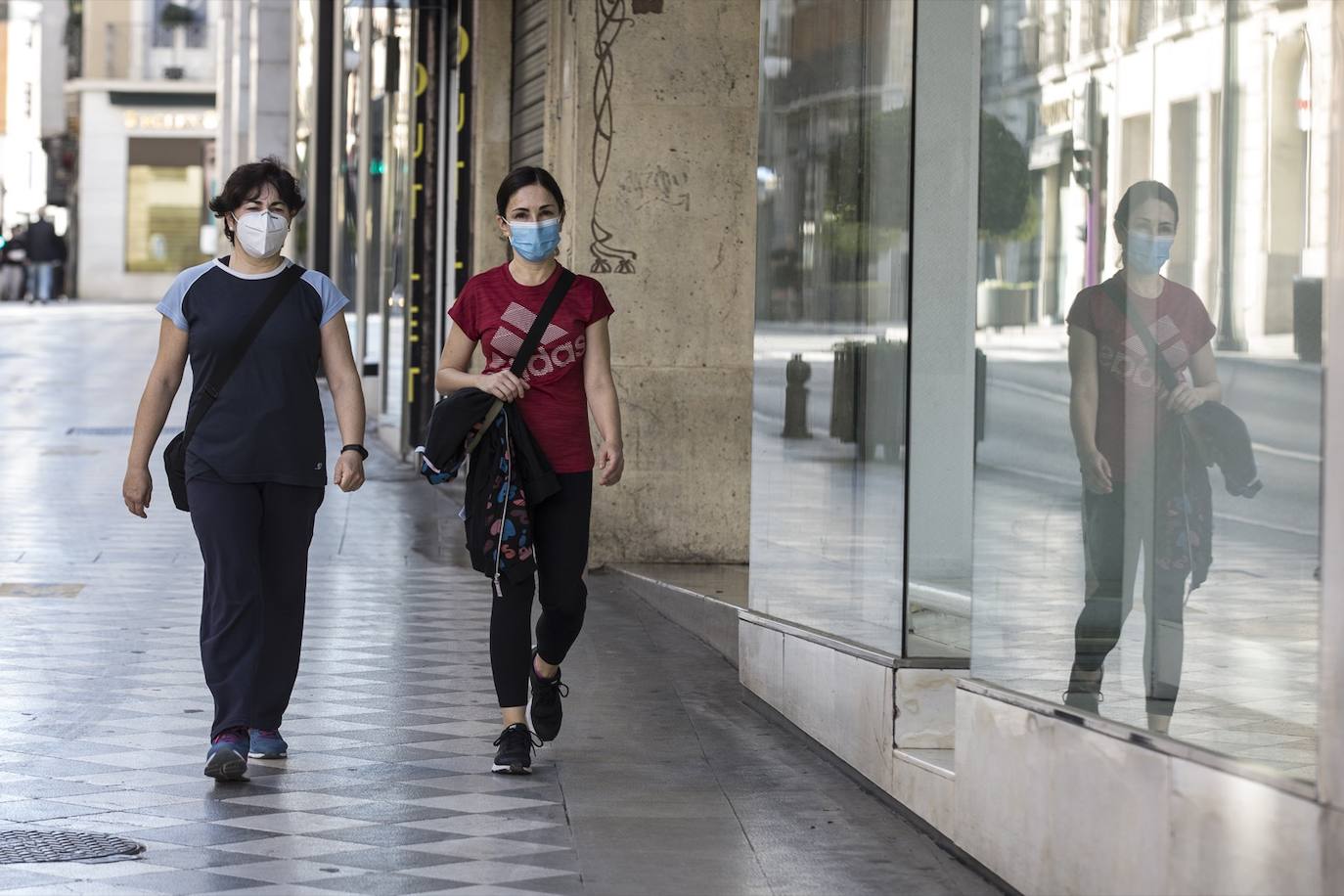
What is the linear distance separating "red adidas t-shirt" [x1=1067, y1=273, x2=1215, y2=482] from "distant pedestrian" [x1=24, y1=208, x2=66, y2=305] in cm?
4140

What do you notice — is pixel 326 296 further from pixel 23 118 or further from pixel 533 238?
pixel 23 118

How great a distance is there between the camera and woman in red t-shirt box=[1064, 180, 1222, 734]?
476cm

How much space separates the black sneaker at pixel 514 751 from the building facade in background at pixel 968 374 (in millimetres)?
991

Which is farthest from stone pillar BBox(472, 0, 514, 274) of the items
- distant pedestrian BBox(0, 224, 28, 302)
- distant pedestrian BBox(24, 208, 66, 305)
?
distant pedestrian BBox(0, 224, 28, 302)

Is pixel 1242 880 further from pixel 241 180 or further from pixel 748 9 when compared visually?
pixel 748 9

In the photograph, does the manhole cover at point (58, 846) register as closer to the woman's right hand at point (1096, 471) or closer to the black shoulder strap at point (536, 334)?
the black shoulder strap at point (536, 334)

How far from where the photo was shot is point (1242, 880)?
4.08 metres

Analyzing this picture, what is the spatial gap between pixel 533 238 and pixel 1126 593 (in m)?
2.23

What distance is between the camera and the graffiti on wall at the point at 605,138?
36.9 ft

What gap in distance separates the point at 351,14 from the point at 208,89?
3663 cm

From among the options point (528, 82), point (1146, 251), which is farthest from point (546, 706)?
point (528, 82)

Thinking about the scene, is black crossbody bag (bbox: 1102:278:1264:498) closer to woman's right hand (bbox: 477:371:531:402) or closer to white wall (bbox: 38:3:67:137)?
woman's right hand (bbox: 477:371:531:402)

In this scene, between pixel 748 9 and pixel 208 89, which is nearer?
pixel 748 9

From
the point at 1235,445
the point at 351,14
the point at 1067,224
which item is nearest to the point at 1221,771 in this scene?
the point at 1235,445
